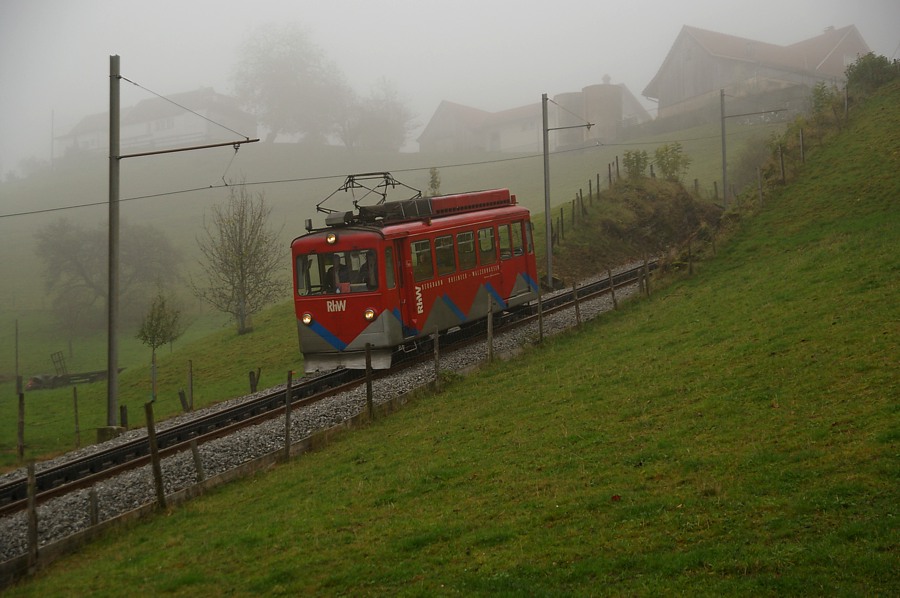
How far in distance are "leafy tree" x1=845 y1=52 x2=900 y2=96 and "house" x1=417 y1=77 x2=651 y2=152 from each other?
1969 inches

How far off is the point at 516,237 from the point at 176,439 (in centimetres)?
1249

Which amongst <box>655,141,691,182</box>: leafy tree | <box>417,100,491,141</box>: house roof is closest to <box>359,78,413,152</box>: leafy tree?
<box>417,100,491,141</box>: house roof

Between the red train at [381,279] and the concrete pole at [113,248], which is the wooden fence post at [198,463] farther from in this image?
the red train at [381,279]

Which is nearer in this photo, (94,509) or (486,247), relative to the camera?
(94,509)

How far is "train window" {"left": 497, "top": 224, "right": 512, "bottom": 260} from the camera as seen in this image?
23.6 metres

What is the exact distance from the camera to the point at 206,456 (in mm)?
13898

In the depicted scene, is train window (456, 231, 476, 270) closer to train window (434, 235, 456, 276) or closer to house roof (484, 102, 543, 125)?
train window (434, 235, 456, 276)

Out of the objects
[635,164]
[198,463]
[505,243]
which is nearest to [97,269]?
[635,164]

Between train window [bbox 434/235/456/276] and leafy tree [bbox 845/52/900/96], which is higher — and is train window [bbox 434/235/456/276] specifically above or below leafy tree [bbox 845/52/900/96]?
below

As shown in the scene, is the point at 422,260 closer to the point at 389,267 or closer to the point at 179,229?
the point at 389,267

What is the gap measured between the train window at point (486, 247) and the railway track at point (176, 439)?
2.34 metres

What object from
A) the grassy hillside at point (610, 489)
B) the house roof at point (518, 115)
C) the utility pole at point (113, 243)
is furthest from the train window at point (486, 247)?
the house roof at point (518, 115)

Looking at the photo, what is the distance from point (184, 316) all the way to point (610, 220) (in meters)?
30.2

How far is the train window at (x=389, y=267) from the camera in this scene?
61.4 feet
